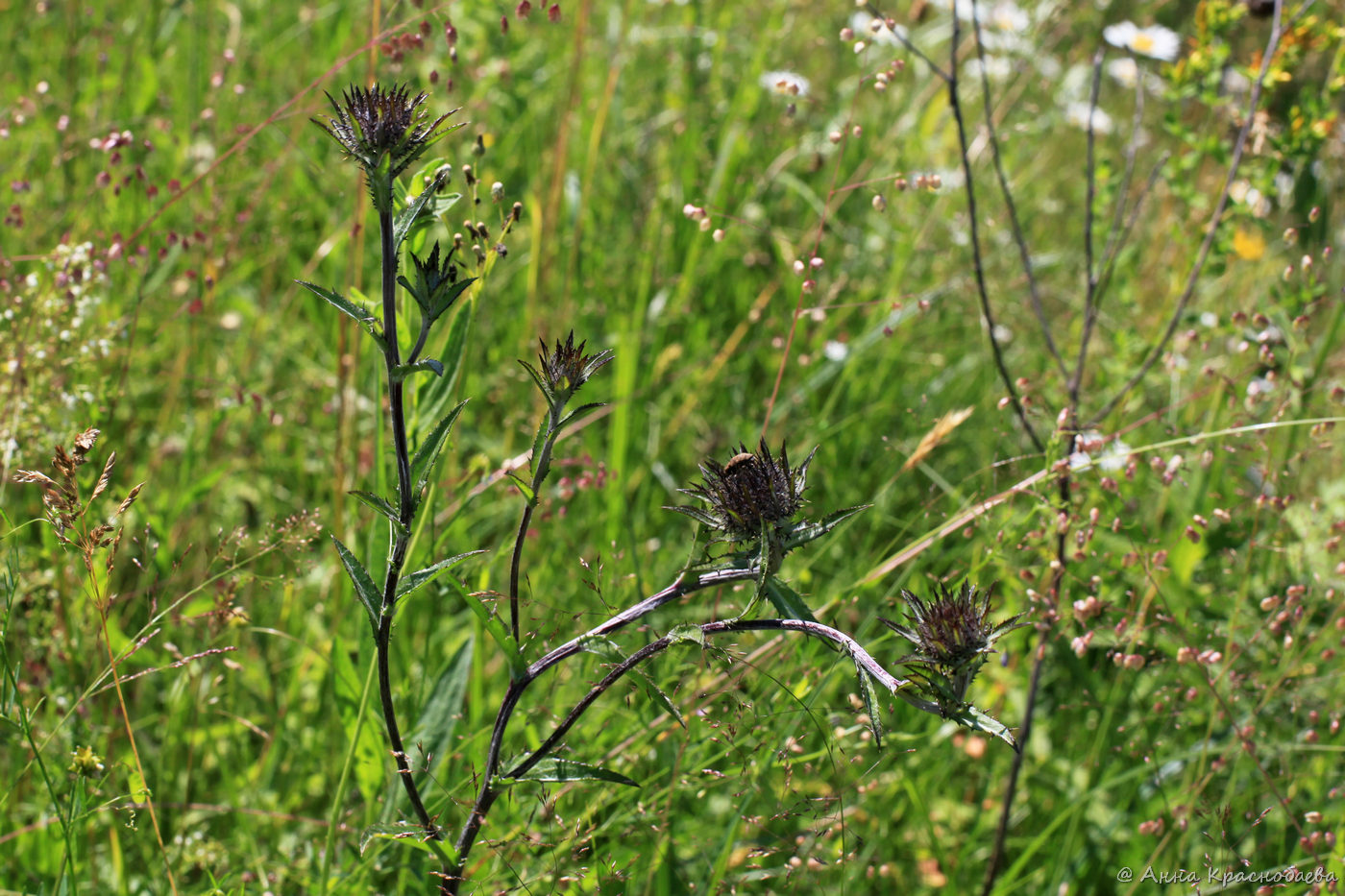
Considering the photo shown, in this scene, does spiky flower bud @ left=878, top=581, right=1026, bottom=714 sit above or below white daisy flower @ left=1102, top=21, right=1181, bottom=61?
below

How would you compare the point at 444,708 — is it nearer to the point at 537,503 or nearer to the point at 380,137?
the point at 537,503

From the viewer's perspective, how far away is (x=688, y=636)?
3.39 feet

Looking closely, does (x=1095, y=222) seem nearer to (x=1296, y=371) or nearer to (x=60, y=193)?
(x=1296, y=371)

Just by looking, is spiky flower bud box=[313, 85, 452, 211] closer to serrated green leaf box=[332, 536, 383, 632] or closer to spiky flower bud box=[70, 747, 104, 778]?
serrated green leaf box=[332, 536, 383, 632]

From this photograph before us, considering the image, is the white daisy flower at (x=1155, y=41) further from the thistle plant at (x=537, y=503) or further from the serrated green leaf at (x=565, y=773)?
the serrated green leaf at (x=565, y=773)

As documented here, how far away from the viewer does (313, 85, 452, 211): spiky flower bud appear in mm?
1004

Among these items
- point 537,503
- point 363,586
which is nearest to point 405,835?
point 363,586

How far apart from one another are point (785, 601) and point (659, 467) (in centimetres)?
138

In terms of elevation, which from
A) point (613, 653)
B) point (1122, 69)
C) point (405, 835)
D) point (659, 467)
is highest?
point (1122, 69)

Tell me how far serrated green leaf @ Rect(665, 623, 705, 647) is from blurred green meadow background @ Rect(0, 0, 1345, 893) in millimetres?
315

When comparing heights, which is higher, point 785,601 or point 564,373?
point 564,373

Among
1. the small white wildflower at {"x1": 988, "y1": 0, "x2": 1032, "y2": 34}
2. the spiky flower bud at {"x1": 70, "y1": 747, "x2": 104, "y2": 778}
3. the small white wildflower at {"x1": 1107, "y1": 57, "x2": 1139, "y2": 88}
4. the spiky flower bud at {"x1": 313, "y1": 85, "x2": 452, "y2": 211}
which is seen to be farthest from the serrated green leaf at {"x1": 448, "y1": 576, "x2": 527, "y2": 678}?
the small white wildflower at {"x1": 1107, "y1": 57, "x2": 1139, "y2": 88}

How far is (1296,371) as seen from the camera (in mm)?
2049

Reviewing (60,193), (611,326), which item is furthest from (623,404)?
(60,193)
